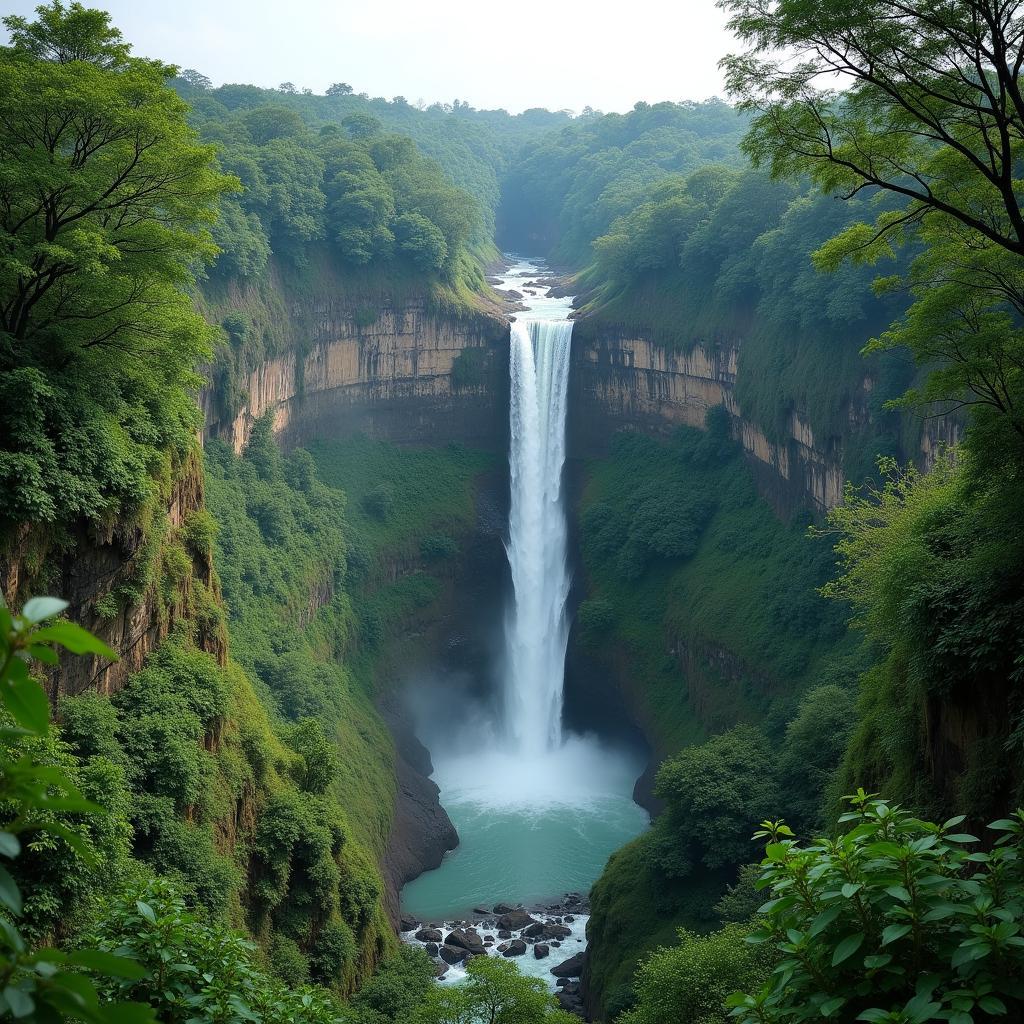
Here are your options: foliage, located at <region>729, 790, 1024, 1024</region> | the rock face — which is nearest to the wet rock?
the rock face

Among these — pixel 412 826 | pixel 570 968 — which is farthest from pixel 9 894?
pixel 412 826

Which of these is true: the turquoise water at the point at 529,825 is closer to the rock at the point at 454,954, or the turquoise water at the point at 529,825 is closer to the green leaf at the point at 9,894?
the rock at the point at 454,954

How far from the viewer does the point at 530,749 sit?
52312 millimetres

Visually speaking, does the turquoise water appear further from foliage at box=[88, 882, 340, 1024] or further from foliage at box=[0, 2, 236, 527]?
foliage at box=[88, 882, 340, 1024]

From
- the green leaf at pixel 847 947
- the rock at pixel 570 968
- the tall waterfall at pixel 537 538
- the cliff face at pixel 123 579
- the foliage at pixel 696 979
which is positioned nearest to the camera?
the green leaf at pixel 847 947

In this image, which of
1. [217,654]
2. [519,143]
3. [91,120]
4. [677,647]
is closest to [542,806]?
[677,647]

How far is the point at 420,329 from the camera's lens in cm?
6322

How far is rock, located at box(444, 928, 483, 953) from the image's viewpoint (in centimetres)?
3497

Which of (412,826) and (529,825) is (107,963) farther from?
(529,825)

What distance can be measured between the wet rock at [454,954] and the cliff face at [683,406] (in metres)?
23.8

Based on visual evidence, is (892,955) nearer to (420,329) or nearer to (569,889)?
(569,889)

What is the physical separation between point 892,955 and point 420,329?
5925 cm

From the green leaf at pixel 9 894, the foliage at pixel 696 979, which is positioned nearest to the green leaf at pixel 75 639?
the green leaf at pixel 9 894

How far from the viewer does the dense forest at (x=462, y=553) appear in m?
7.67
